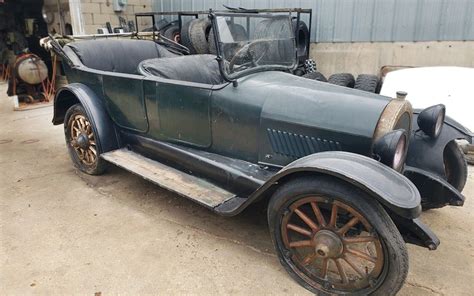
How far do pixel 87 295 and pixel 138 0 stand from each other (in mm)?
7948

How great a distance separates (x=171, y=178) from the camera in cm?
286

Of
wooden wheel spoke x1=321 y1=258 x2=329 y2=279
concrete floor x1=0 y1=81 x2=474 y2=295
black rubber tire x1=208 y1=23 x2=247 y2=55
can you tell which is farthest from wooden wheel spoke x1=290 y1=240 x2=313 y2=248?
black rubber tire x1=208 y1=23 x2=247 y2=55

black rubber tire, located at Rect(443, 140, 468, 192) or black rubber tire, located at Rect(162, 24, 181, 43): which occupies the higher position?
black rubber tire, located at Rect(162, 24, 181, 43)

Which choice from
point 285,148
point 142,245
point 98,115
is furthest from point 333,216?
point 98,115

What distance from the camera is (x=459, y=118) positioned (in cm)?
408

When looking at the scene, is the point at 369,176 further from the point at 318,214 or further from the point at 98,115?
the point at 98,115

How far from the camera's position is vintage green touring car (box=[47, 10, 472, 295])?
1.91 m

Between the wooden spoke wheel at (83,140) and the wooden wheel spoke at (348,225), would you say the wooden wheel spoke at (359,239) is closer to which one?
the wooden wheel spoke at (348,225)

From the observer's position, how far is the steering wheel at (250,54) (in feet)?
→ 8.73

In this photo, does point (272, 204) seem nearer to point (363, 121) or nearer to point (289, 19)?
point (363, 121)

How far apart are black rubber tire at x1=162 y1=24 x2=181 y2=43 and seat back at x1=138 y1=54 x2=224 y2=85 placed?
459 centimetres

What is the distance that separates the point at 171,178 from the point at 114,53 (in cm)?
192

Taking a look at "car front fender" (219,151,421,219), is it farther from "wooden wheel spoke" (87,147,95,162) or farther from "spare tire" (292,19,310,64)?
"spare tire" (292,19,310,64)

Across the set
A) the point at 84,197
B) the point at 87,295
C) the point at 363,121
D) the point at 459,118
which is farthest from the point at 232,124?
the point at 459,118
